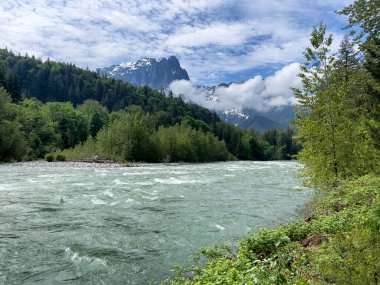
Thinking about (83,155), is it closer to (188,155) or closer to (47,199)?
(188,155)

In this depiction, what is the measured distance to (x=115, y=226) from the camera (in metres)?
19.1

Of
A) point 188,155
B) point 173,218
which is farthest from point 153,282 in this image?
point 188,155

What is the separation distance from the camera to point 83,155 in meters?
83.2

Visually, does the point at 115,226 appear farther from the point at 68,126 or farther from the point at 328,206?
the point at 68,126

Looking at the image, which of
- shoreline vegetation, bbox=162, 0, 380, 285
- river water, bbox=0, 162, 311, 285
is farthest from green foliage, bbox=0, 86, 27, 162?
shoreline vegetation, bbox=162, 0, 380, 285

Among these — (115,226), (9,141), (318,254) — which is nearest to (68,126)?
(9,141)

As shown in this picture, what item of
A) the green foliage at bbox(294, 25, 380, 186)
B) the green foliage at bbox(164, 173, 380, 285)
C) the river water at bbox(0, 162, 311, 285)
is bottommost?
the river water at bbox(0, 162, 311, 285)

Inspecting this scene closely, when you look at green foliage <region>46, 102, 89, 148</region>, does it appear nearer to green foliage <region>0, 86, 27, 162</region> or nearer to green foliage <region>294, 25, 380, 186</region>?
green foliage <region>0, 86, 27, 162</region>

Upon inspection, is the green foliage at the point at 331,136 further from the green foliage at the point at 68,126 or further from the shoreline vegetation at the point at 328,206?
the green foliage at the point at 68,126

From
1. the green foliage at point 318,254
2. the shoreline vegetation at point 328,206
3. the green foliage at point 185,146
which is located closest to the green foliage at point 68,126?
the green foliage at point 185,146

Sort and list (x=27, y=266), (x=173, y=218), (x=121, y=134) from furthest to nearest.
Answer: (x=121, y=134)
(x=173, y=218)
(x=27, y=266)

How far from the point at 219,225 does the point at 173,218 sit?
10.9ft

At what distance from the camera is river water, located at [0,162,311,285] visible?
12.9m

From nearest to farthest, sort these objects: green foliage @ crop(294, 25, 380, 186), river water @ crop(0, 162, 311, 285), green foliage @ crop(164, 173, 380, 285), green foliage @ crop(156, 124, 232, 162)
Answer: green foliage @ crop(164, 173, 380, 285)
river water @ crop(0, 162, 311, 285)
green foliage @ crop(294, 25, 380, 186)
green foliage @ crop(156, 124, 232, 162)
